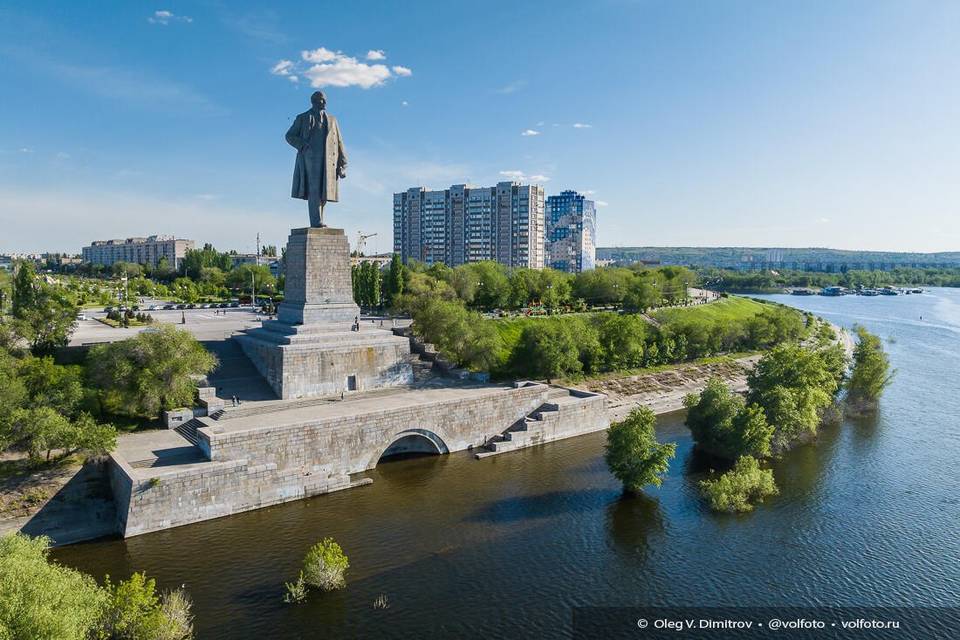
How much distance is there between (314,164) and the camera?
101ft

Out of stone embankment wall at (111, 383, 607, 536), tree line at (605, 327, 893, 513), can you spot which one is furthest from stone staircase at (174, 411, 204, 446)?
tree line at (605, 327, 893, 513)

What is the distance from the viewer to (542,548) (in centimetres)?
1920

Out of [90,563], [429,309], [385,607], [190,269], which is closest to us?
[385,607]

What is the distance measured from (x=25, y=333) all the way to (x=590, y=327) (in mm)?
31688

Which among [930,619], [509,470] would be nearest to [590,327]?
[509,470]

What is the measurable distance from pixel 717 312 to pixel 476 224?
50870 mm

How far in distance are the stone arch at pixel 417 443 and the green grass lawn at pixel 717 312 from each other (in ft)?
98.7

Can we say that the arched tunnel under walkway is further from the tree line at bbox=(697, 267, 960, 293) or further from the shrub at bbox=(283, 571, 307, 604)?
the tree line at bbox=(697, 267, 960, 293)

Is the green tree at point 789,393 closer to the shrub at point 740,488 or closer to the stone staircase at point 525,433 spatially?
the shrub at point 740,488

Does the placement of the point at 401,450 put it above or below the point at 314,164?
below

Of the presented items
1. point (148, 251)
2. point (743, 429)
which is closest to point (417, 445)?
point (743, 429)

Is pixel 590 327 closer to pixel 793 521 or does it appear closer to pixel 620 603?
pixel 793 521

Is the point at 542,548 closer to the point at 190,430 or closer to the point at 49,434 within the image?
the point at 190,430

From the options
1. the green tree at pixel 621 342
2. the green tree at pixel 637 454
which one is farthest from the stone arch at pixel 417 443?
the green tree at pixel 621 342
